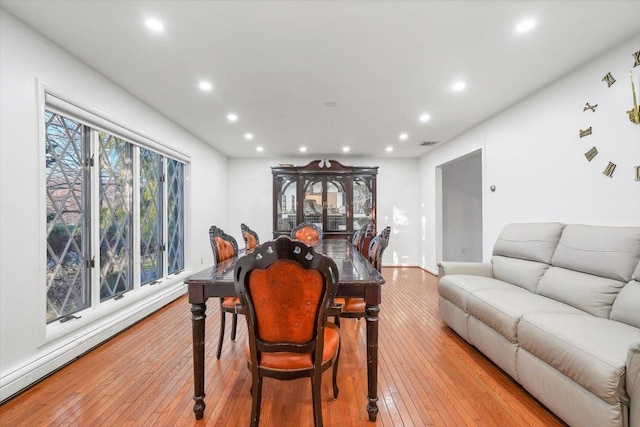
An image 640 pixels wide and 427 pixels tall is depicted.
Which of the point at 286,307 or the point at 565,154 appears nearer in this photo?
the point at 286,307

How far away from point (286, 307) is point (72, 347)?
208 centimetres

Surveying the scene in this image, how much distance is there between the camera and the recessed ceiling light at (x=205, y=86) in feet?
8.60

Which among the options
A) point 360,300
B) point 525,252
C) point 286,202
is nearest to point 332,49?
point 360,300

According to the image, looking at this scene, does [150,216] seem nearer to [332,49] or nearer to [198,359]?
[198,359]

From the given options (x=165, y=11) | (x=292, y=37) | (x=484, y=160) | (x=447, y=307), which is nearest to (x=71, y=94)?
(x=165, y=11)

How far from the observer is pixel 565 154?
2.56m

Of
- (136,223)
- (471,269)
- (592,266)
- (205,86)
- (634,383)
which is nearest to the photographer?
(634,383)

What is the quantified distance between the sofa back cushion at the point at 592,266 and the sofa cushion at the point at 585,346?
0.62 feet

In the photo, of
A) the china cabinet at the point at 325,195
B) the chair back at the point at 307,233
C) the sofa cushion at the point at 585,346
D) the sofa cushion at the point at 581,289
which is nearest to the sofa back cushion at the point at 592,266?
the sofa cushion at the point at 581,289

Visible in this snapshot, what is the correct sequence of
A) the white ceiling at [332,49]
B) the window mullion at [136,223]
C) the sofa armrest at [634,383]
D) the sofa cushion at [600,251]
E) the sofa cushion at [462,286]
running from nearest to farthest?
the sofa armrest at [634,383] < the white ceiling at [332,49] < the sofa cushion at [600,251] < the sofa cushion at [462,286] < the window mullion at [136,223]

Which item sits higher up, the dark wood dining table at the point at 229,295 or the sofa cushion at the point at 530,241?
the sofa cushion at the point at 530,241

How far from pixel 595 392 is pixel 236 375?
204 cm

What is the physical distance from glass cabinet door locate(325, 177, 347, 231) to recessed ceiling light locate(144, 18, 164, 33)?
407 cm

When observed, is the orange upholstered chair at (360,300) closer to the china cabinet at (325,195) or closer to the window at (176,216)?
the window at (176,216)
